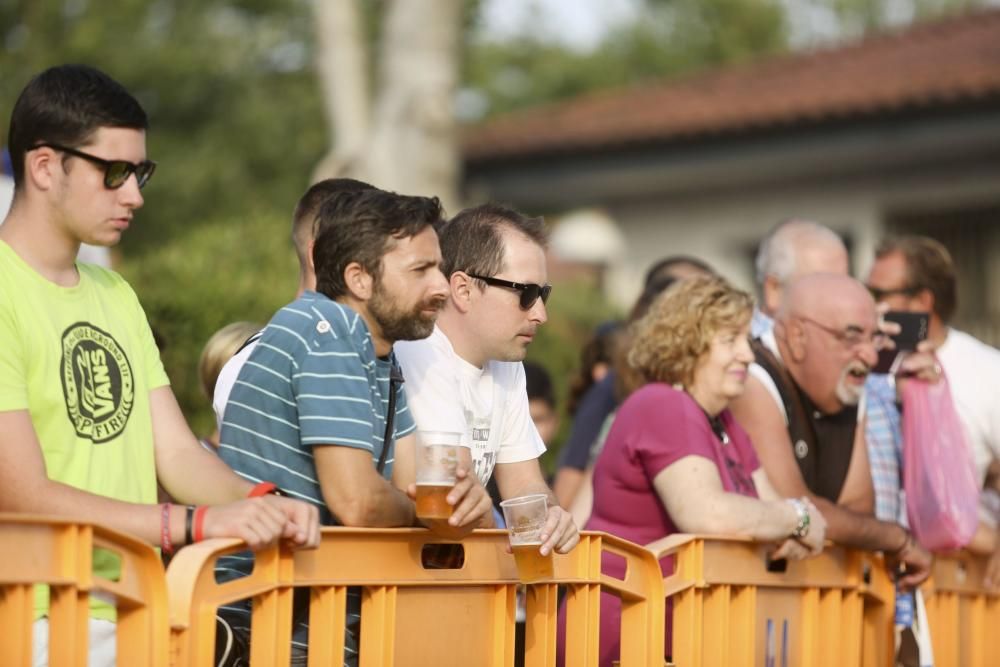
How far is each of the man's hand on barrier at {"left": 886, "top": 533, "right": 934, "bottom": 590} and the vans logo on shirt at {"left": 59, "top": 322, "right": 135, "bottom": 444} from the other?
3.22m

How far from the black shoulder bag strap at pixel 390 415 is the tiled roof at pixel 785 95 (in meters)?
11.1

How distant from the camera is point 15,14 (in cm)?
1827

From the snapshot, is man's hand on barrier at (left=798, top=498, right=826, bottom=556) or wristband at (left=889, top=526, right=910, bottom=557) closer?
man's hand on barrier at (left=798, top=498, right=826, bottom=556)

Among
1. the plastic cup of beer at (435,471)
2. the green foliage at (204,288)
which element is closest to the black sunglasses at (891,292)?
the green foliage at (204,288)

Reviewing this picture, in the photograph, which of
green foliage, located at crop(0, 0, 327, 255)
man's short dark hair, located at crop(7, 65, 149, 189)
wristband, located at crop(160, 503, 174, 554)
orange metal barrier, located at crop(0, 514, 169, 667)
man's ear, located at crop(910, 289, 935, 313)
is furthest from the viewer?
green foliage, located at crop(0, 0, 327, 255)

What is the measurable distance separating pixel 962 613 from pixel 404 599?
3353 mm

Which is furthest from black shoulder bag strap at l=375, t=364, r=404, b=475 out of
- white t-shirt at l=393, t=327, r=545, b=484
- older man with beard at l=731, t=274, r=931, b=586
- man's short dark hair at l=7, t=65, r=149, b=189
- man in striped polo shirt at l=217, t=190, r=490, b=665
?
older man with beard at l=731, t=274, r=931, b=586

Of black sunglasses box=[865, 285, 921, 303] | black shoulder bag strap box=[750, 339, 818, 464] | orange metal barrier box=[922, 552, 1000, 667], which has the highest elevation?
black sunglasses box=[865, 285, 921, 303]

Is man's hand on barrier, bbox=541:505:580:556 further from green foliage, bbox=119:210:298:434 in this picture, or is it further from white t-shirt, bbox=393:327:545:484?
green foliage, bbox=119:210:298:434

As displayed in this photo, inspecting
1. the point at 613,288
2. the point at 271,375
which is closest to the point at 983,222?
the point at 613,288

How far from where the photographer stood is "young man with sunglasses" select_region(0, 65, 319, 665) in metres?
3.54

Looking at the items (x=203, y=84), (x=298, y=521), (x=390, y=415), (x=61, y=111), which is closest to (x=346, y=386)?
(x=390, y=415)

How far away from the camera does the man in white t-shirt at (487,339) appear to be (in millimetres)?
4688

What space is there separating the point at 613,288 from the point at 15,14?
295 inches
